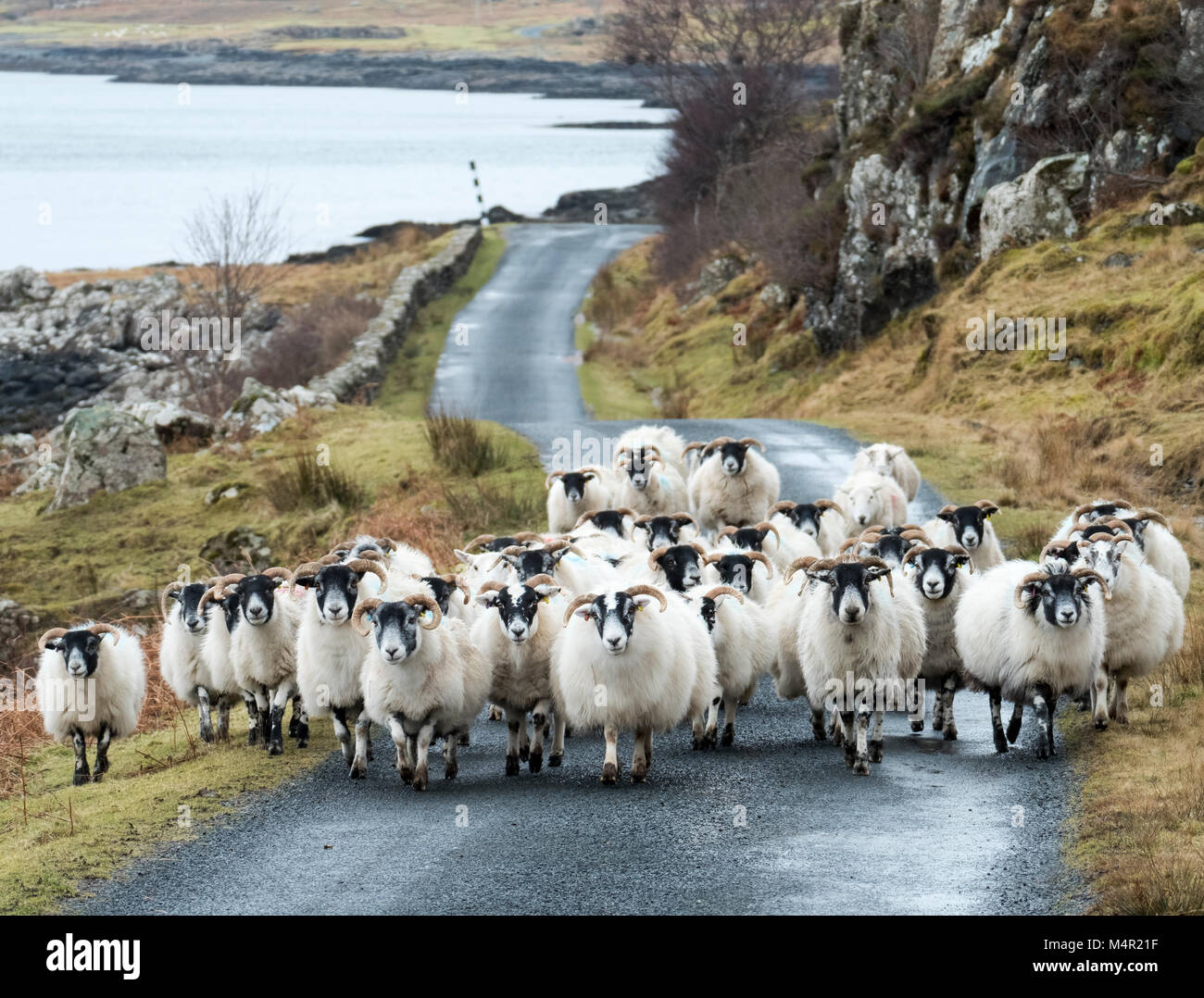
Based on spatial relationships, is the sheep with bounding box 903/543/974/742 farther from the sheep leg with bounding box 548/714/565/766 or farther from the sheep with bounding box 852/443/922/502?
the sheep with bounding box 852/443/922/502

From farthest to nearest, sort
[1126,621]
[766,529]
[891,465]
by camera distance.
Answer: [891,465] → [766,529] → [1126,621]

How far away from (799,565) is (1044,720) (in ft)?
8.19

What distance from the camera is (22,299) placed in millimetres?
59688

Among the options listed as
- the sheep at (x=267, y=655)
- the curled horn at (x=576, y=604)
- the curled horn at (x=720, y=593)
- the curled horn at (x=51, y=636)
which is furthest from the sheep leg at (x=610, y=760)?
the curled horn at (x=51, y=636)

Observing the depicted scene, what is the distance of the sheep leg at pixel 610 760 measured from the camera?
35.6 ft

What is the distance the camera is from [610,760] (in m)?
10.9

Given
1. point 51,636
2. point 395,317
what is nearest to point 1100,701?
point 51,636

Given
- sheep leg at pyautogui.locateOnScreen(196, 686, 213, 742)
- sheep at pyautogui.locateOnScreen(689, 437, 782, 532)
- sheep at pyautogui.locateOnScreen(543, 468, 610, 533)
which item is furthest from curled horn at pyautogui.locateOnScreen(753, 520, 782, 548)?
sheep leg at pyautogui.locateOnScreen(196, 686, 213, 742)

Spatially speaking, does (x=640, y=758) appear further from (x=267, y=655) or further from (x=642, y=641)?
(x=267, y=655)

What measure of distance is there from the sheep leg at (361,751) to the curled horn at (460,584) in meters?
1.56

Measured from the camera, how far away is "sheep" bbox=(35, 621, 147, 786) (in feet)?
41.8

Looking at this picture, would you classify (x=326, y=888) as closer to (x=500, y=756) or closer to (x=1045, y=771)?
(x=500, y=756)

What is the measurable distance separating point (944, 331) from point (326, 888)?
26.0 meters

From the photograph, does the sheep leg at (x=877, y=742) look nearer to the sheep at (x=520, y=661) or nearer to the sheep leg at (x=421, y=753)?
the sheep at (x=520, y=661)
